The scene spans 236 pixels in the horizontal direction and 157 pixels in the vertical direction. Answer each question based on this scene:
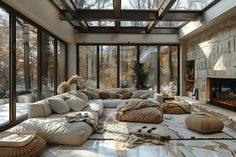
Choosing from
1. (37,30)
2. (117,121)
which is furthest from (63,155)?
(37,30)

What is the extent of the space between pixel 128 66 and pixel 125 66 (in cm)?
12

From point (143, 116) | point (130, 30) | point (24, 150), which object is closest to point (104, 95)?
point (130, 30)

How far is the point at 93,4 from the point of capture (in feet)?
19.9

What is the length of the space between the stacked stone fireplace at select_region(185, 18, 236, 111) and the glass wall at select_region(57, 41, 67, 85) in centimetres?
458

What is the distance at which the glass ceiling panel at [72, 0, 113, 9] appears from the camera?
Result: 19.3 ft

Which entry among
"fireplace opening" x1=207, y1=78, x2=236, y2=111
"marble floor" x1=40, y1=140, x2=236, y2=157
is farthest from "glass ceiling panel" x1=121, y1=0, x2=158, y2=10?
"marble floor" x1=40, y1=140, x2=236, y2=157

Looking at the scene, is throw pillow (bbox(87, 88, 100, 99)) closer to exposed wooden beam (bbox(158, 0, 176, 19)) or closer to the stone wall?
exposed wooden beam (bbox(158, 0, 176, 19))

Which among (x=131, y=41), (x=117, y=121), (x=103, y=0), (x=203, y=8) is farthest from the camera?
(x=131, y=41)

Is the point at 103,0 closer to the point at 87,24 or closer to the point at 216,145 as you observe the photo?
the point at 87,24

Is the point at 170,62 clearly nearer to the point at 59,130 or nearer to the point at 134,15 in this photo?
the point at 134,15

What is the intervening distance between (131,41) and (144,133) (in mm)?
5581

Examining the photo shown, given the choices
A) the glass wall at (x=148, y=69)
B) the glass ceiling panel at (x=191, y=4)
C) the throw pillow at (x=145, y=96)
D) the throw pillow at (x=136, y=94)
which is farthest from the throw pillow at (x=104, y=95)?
the glass ceiling panel at (x=191, y=4)

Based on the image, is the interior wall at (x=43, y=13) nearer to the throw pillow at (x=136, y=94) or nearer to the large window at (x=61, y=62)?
the large window at (x=61, y=62)

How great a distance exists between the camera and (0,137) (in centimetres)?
319
